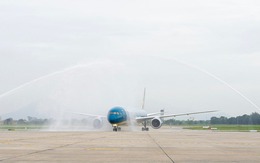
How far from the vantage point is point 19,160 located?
14773 millimetres

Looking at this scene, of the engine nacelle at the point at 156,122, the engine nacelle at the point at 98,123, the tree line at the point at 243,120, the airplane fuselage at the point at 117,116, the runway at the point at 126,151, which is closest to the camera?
the runway at the point at 126,151

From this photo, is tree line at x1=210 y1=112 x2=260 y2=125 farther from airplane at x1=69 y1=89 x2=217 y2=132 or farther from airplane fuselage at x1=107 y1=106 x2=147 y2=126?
airplane fuselage at x1=107 y1=106 x2=147 y2=126

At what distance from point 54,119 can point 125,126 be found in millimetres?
11514

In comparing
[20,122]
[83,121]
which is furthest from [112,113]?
[20,122]

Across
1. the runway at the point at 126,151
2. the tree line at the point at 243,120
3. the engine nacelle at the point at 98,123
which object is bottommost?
the runway at the point at 126,151

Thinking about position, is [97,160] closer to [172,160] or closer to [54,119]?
[172,160]

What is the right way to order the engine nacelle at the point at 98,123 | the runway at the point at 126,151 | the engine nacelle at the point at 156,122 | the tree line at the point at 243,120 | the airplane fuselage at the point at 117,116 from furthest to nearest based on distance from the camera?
the tree line at the point at 243,120
the engine nacelle at the point at 156,122
the engine nacelle at the point at 98,123
the airplane fuselage at the point at 117,116
the runway at the point at 126,151

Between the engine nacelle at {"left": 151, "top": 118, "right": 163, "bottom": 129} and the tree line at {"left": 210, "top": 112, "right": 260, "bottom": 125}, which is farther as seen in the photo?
the tree line at {"left": 210, "top": 112, "right": 260, "bottom": 125}

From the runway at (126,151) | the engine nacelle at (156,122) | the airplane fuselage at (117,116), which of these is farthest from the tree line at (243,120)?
the runway at (126,151)

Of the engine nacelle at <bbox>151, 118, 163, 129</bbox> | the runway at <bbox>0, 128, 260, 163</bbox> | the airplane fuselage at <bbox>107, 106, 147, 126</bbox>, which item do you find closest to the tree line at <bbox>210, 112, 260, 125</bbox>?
the engine nacelle at <bbox>151, 118, 163, 129</bbox>

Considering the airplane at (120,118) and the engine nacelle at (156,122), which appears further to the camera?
the engine nacelle at (156,122)

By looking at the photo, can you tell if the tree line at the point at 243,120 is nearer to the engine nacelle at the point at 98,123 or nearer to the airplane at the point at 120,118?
the airplane at the point at 120,118

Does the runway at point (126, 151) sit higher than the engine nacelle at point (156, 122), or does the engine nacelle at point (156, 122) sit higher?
the engine nacelle at point (156, 122)

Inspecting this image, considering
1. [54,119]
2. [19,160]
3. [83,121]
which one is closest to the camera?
[19,160]
